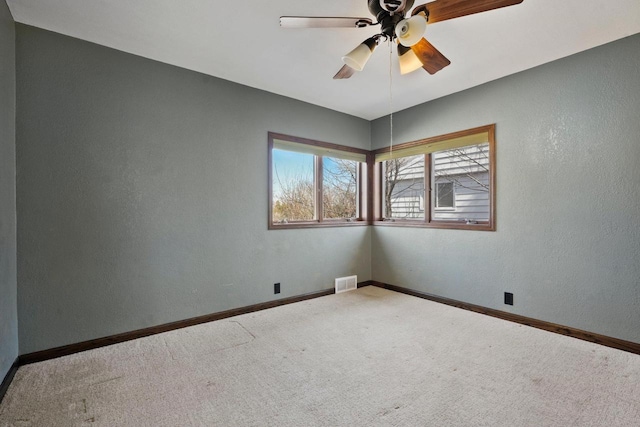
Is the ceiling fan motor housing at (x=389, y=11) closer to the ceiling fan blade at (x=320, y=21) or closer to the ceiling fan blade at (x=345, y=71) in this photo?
the ceiling fan blade at (x=320, y=21)

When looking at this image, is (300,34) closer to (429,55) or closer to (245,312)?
(429,55)

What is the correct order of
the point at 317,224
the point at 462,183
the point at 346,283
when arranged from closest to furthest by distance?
the point at 462,183, the point at 317,224, the point at 346,283

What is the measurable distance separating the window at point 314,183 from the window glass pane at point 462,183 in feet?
3.60

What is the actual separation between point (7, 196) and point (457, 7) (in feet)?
9.95

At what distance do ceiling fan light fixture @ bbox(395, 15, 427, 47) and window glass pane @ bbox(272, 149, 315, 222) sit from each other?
84.3 inches

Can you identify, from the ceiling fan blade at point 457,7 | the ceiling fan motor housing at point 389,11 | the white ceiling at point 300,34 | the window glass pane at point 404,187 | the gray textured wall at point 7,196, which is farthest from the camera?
the window glass pane at point 404,187

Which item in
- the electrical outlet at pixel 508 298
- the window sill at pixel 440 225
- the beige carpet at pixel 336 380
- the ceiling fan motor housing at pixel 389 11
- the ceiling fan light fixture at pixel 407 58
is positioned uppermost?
the ceiling fan motor housing at pixel 389 11

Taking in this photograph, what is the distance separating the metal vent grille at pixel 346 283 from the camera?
410cm

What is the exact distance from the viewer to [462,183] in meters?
3.63

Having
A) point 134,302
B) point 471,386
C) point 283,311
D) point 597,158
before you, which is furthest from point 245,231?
point 597,158

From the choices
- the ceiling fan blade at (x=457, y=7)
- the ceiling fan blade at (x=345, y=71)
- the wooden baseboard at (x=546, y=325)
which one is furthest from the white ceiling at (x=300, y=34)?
the wooden baseboard at (x=546, y=325)

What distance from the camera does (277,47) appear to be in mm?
2529

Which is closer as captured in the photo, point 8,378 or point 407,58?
point 8,378

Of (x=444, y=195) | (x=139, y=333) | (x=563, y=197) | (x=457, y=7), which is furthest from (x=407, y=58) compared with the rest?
(x=139, y=333)
